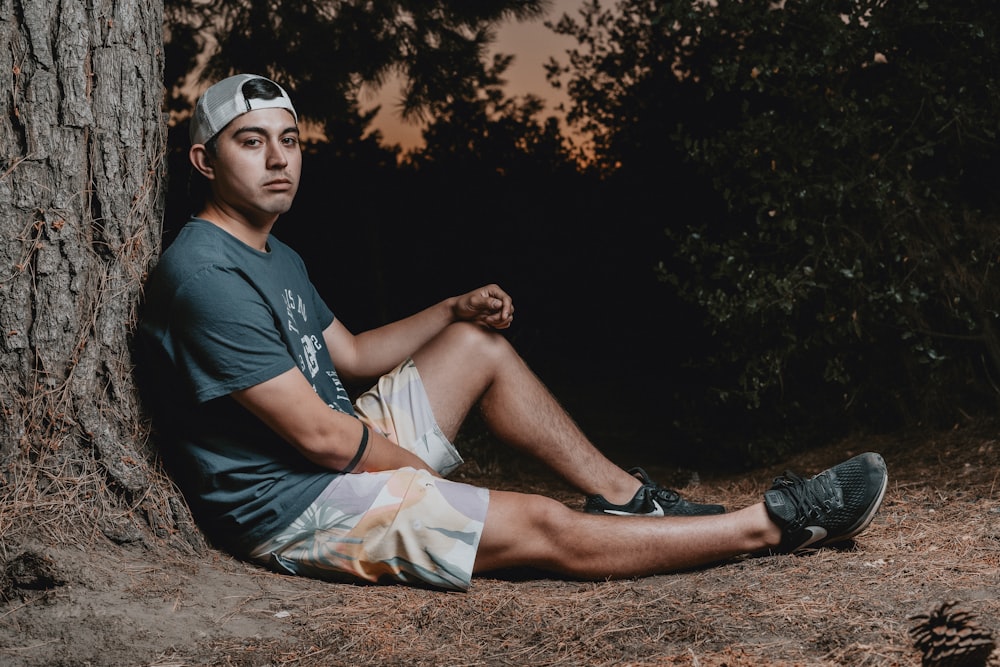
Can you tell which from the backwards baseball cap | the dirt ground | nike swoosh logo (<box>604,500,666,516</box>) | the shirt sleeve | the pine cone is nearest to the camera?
the pine cone

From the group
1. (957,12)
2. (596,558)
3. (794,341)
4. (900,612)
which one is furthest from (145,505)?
(957,12)

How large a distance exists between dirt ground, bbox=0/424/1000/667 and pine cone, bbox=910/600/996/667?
0.10 metres

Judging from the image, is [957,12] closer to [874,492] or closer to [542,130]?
[874,492]

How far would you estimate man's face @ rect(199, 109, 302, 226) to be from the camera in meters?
2.72

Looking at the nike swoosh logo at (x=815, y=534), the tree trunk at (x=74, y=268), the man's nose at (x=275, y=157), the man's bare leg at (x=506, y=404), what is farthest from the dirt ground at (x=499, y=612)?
the man's nose at (x=275, y=157)

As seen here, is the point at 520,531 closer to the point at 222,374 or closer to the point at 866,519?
the point at 222,374

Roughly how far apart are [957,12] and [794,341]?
1.61 meters

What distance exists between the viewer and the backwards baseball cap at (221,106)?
272 centimetres

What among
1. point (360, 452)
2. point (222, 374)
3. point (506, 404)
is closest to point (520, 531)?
point (360, 452)

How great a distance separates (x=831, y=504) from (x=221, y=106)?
2.15 m

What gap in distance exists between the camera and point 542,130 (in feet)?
24.3

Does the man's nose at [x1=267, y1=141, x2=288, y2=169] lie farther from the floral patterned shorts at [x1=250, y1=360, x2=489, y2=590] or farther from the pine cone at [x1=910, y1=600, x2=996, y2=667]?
the pine cone at [x1=910, y1=600, x2=996, y2=667]

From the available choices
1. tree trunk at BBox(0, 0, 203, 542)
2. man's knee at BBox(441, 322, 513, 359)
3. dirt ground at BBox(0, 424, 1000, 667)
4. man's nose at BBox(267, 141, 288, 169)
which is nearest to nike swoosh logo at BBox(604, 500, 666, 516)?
dirt ground at BBox(0, 424, 1000, 667)

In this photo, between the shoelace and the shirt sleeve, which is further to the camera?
the shoelace
